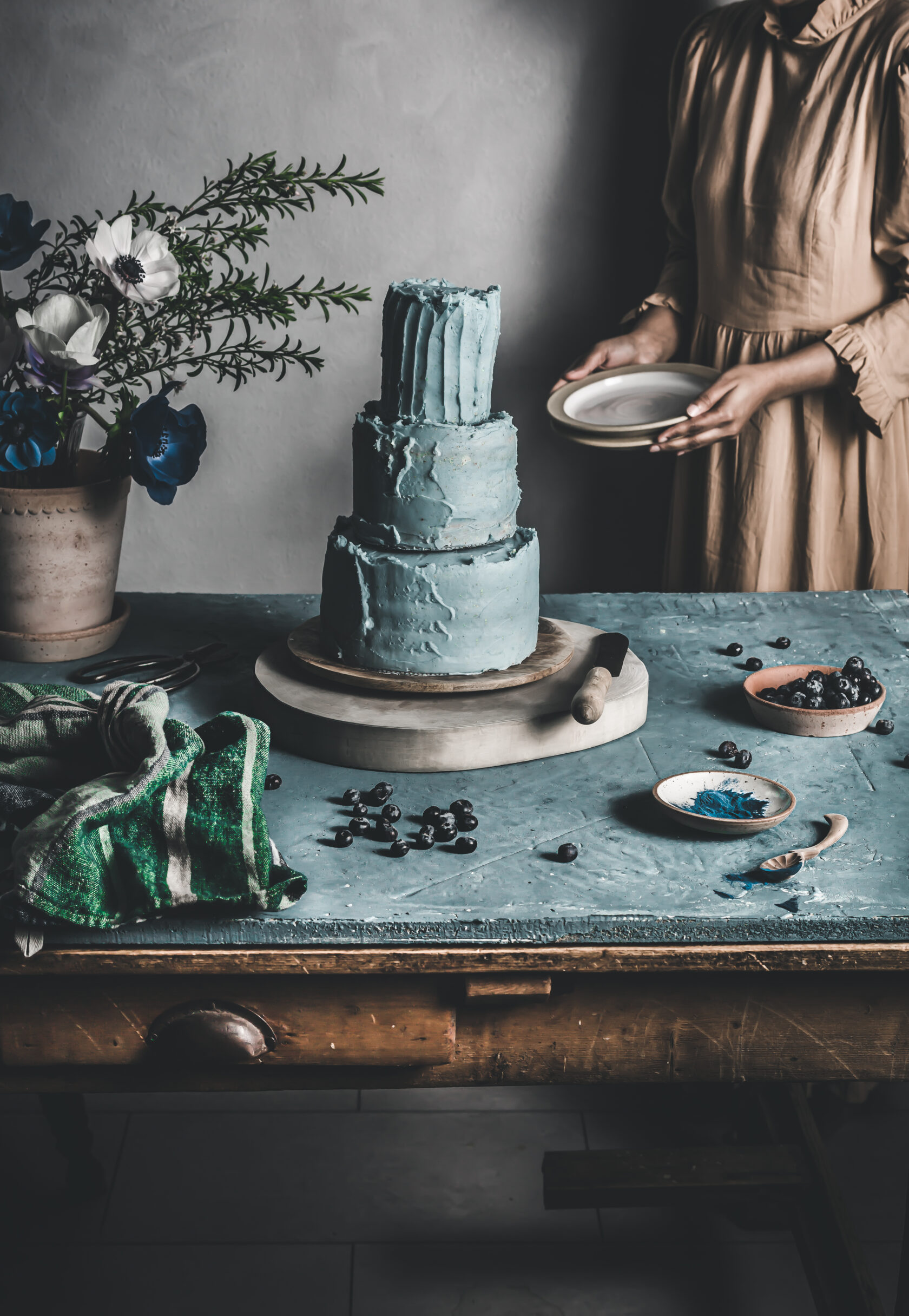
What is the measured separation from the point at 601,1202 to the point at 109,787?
0.97 m

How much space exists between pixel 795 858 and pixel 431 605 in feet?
1.44

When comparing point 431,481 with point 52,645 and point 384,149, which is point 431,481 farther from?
point 384,149

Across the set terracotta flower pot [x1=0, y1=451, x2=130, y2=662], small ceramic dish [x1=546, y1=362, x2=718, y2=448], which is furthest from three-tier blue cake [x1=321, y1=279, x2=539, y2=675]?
small ceramic dish [x1=546, y1=362, x2=718, y2=448]

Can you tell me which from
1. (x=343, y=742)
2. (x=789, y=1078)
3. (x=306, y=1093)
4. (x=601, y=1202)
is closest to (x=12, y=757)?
(x=343, y=742)

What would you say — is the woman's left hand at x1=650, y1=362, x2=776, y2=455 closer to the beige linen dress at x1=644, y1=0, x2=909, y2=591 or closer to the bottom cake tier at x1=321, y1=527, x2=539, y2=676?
the beige linen dress at x1=644, y1=0, x2=909, y2=591

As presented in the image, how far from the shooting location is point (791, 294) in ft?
6.65

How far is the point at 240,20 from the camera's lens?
232 centimetres

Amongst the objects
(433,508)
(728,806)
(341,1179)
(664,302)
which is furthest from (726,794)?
(664,302)

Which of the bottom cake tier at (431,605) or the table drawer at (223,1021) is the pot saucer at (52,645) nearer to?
the bottom cake tier at (431,605)

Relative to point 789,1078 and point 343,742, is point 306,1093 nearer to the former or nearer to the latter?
point 343,742

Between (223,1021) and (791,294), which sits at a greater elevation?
(791,294)

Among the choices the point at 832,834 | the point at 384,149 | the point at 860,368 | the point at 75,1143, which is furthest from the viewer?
the point at 384,149

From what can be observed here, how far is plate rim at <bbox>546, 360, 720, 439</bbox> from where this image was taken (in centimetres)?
151

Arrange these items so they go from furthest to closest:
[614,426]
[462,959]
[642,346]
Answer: [642,346], [614,426], [462,959]
